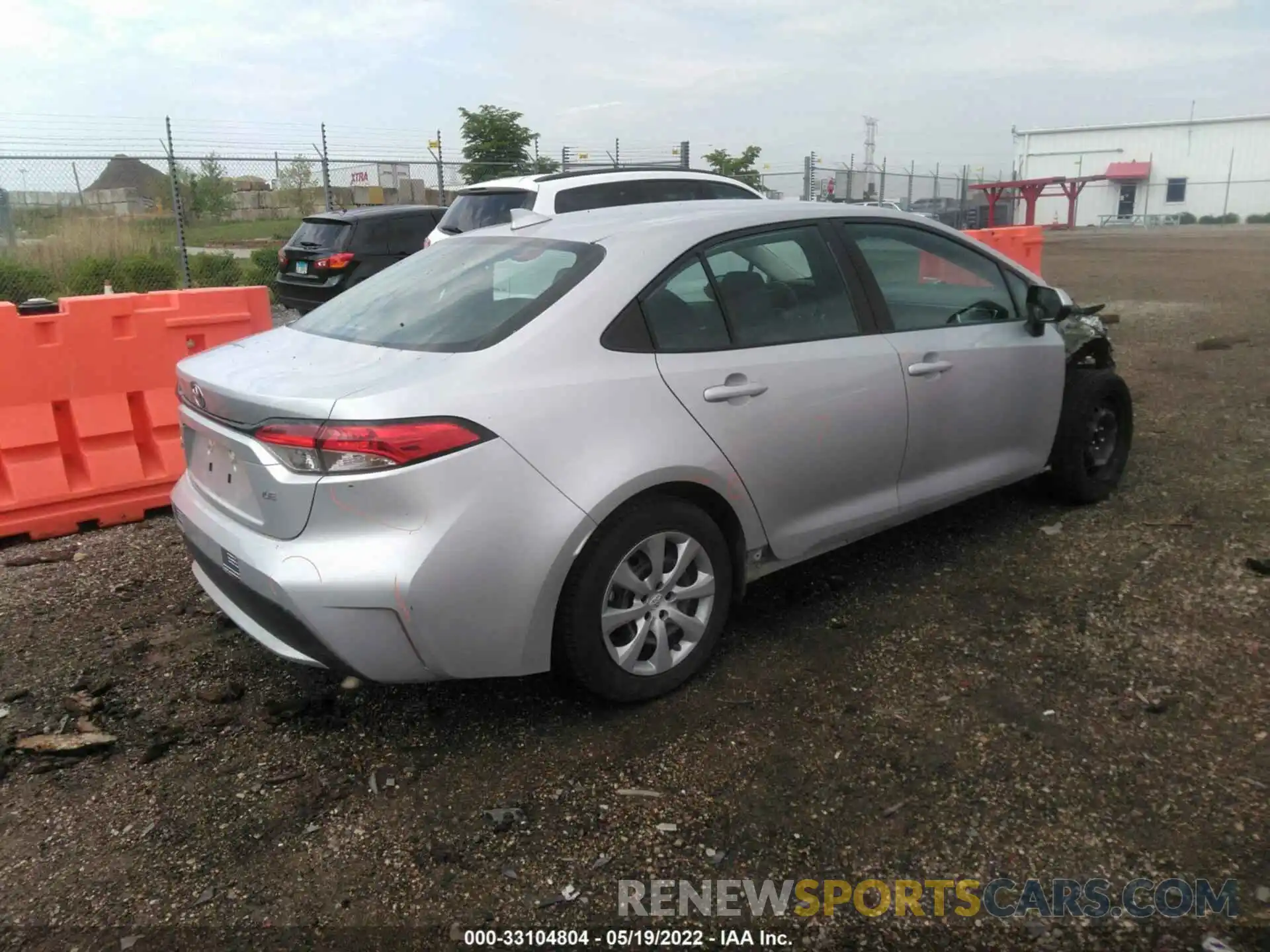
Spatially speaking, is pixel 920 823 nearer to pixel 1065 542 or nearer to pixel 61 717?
Answer: pixel 1065 542

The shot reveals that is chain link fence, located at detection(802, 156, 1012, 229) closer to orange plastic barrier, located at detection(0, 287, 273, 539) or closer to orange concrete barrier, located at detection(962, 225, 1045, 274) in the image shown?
orange concrete barrier, located at detection(962, 225, 1045, 274)

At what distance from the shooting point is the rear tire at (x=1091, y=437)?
460 cm

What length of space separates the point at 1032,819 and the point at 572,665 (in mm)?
1350

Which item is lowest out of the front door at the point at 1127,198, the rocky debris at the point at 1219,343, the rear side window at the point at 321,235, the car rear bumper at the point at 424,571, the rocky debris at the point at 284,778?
the rocky debris at the point at 284,778

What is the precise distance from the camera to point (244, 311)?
5.37m

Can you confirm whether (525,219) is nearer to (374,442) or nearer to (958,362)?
(374,442)

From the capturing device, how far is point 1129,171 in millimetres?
56344

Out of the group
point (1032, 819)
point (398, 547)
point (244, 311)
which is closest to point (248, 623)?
point (398, 547)

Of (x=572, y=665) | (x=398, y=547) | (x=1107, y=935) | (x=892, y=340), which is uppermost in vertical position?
(x=892, y=340)

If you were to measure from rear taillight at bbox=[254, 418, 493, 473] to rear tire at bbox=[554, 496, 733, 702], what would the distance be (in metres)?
0.54

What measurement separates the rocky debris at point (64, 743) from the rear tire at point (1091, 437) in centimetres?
416

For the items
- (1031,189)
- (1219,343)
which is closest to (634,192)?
(1219,343)

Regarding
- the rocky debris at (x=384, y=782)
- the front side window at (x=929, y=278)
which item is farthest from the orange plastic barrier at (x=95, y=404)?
the front side window at (x=929, y=278)

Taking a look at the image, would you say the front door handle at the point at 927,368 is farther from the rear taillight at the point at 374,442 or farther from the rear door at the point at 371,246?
the rear door at the point at 371,246
